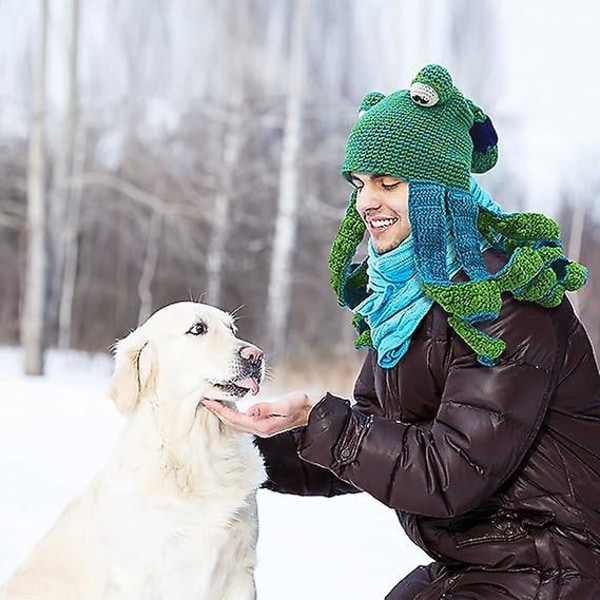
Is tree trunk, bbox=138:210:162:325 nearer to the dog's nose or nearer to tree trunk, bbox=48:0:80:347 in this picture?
tree trunk, bbox=48:0:80:347

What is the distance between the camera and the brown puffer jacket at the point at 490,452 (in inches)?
75.0

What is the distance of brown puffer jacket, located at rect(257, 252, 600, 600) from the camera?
1904 mm

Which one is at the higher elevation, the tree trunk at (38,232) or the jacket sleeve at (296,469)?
the jacket sleeve at (296,469)

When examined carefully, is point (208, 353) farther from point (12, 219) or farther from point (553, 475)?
point (12, 219)

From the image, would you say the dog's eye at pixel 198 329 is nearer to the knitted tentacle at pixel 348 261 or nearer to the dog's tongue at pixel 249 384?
the dog's tongue at pixel 249 384

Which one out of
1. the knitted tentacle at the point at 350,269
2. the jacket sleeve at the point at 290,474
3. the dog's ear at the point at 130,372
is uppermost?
the knitted tentacle at the point at 350,269

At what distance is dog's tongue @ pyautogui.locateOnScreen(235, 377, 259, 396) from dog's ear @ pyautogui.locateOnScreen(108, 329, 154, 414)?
27 cm

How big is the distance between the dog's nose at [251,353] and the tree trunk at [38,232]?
9947mm

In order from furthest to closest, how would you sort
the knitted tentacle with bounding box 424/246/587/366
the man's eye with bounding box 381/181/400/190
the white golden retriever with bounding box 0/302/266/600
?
1. the white golden retriever with bounding box 0/302/266/600
2. the man's eye with bounding box 381/181/400/190
3. the knitted tentacle with bounding box 424/246/587/366

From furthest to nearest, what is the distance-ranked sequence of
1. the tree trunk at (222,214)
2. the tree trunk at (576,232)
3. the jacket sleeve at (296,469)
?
1. the tree trunk at (222,214)
2. the tree trunk at (576,232)
3. the jacket sleeve at (296,469)

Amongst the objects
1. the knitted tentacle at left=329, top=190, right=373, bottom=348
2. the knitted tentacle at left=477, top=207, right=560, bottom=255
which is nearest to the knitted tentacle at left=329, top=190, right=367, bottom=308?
the knitted tentacle at left=329, top=190, right=373, bottom=348

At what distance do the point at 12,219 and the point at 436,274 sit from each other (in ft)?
46.9

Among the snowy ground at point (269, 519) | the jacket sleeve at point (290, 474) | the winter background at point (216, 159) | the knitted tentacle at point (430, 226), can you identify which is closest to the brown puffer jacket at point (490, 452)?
the knitted tentacle at point (430, 226)

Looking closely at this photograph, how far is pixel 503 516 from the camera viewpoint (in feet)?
6.97
